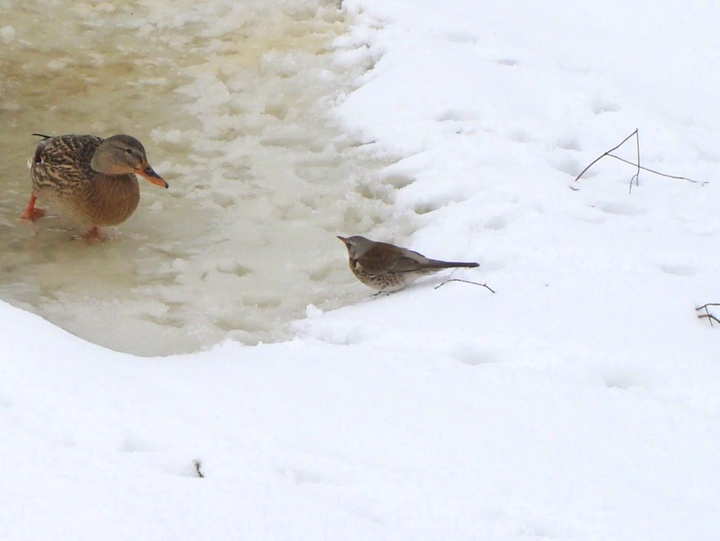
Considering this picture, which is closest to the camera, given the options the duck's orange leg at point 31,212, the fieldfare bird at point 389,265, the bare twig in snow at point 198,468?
the bare twig in snow at point 198,468

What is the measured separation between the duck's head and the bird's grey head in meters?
1.21

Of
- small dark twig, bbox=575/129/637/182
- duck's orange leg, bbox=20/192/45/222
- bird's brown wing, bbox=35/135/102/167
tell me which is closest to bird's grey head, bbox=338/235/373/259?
small dark twig, bbox=575/129/637/182

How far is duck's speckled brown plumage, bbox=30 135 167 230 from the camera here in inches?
184

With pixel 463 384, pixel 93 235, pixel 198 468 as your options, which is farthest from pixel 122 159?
pixel 198 468

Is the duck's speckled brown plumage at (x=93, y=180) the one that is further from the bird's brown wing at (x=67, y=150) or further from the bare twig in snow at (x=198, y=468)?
the bare twig in snow at (x=198, y=468)

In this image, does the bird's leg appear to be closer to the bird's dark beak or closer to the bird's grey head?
the bird's dark beak

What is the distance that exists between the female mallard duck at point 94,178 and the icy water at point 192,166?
190mm

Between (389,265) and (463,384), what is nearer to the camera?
(463,384)

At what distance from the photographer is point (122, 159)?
4695 millimetres

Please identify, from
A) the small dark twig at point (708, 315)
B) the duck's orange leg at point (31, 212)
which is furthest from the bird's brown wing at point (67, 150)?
the small dark twig at point (708, 315)

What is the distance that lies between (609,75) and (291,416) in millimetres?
4007

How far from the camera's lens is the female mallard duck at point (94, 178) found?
4.68 metres

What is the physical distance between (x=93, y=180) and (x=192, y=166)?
29.4 inches

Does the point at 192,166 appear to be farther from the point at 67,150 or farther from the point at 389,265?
the point at 389,265
